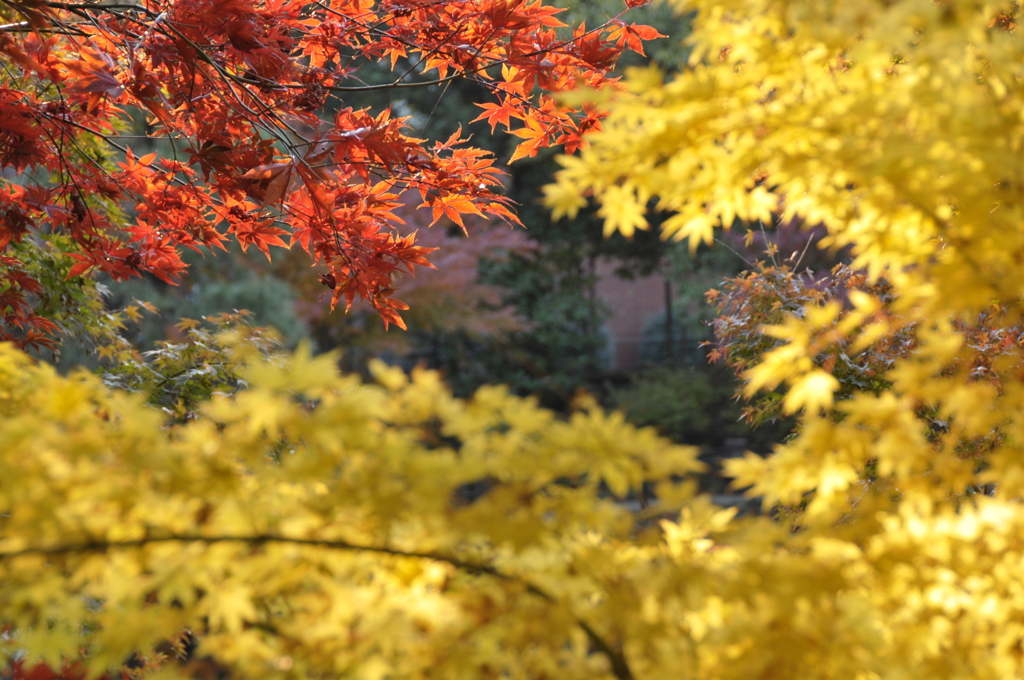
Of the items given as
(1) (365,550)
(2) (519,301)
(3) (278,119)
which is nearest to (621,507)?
(1) (365,550)

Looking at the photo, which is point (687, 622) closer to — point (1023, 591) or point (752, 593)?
point (752, 593)

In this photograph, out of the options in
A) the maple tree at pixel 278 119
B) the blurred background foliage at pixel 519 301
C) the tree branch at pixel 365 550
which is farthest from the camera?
the blurred background foliage at pixel 519 301

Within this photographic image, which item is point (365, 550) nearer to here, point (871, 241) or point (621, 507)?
point (621, 507)

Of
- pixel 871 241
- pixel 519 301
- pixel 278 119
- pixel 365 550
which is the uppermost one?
pixel 278 119

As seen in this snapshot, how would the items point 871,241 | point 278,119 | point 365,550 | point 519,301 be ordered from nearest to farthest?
point 365,550 → point 871,241 → point 278,119 → point 519,301

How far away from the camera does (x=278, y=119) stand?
244 cm

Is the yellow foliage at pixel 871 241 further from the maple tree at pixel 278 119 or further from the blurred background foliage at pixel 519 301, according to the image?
the blurred background foliage at pixel 519 301

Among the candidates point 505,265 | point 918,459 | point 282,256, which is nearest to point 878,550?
point 918,459

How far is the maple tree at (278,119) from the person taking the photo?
7.37ft

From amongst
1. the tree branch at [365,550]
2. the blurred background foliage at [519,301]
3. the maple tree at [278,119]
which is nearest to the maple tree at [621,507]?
the tree branch at [365,550]

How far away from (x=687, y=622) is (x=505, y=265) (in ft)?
34.5

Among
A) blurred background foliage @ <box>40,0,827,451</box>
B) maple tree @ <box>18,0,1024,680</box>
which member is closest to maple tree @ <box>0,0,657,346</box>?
maple tree @ <box>18,0,1024,680</box>

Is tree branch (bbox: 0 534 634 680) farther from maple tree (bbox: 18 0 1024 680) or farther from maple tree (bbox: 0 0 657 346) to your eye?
maple tree (bbox: 0 0 657 346)

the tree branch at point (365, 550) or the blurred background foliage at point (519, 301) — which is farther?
the blurred background foliage at point (519, 301)
